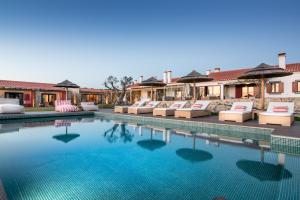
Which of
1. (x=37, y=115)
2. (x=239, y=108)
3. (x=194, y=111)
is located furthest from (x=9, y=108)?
(x=239, y=108)

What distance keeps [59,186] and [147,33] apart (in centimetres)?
1661

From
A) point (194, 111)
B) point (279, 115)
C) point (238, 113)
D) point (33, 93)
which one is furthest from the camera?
point (33, 93)

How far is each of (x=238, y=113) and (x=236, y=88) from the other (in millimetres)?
14990

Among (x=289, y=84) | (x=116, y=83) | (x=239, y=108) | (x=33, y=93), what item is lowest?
(x=239, y=108)

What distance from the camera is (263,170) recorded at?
3520 millimetres

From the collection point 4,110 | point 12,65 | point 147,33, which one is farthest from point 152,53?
point 12,65

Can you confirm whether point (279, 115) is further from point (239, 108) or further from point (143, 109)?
point (143, 109)

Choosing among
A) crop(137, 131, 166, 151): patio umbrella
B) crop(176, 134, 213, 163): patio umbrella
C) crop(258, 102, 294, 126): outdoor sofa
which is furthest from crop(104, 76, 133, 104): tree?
crop(176, 134, 213, 163): patio umbrella

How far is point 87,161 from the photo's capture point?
4039 mm

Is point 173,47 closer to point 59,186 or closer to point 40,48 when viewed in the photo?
point 40,48

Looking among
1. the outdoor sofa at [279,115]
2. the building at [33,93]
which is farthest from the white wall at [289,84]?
the building at [33,93]

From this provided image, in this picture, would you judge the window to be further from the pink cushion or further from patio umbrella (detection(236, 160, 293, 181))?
patio umbrella (detection(236, 160, 293, 181))

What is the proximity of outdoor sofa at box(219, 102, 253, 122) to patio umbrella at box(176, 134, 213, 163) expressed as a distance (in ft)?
13.9

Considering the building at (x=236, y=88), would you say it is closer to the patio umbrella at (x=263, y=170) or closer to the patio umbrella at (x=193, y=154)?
the patio umbrella at (x=193, y=154)
